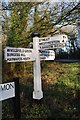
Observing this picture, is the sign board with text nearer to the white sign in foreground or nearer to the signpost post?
the signpost post

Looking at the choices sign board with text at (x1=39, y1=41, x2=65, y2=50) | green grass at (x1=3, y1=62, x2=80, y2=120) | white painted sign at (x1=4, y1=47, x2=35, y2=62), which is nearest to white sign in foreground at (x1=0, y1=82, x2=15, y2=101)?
white painted sign at (x1=4, y1=47, x2=35, y2=62)

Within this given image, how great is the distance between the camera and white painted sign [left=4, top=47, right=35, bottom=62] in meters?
2.59

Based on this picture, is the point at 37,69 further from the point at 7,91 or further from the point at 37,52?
the point at 7,91

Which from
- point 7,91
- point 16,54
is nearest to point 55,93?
point 16,54

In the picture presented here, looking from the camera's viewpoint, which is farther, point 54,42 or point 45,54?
point 45,54

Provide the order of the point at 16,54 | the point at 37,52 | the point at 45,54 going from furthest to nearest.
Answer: the point at 45,54, the point at 37,52, the point at 16,54

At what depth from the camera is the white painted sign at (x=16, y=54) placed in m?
2.59

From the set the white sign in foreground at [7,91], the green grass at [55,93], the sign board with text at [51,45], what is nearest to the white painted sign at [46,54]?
the sign board with text at [51,45]

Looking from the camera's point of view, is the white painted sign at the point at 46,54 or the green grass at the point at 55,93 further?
the green grass at the point at 55,93

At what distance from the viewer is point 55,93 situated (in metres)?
3.63

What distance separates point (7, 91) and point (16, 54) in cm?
65

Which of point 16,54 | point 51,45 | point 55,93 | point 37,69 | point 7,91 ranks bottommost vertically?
point 55,93

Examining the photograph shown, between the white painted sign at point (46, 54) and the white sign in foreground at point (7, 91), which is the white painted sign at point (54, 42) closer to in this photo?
the white painted sign at point (46, 54)

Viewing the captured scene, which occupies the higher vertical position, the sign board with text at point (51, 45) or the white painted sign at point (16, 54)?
the sign board with text at point (51, 45)
